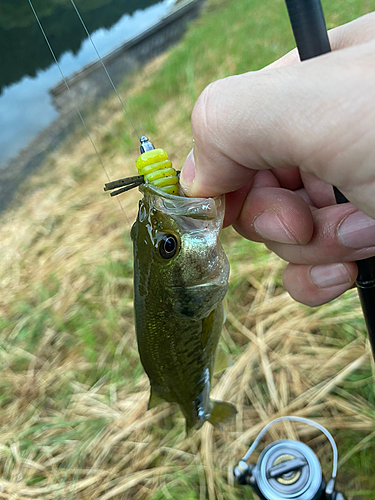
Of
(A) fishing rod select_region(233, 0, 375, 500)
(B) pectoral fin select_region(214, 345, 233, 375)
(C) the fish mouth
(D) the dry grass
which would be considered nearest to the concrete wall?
(D) the dry grass

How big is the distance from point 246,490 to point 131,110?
666 cm

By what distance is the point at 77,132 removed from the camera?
915 centimetres

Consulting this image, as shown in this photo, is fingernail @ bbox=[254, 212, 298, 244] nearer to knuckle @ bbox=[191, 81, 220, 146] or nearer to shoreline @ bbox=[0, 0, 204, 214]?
knuckle @ bbox=[191, 81, 220, 146]

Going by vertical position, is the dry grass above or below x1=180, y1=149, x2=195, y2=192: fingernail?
below

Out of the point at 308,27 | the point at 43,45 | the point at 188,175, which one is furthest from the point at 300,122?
the point at 43,45

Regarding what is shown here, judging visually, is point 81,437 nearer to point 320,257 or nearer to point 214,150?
point 320,257

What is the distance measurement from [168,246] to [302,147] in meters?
0.58

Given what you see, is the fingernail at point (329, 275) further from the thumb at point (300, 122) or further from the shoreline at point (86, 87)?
the shoreline at point (86, 87)

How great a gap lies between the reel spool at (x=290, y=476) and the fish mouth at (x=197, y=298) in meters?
0.81

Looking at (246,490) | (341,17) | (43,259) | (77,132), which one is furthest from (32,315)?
(77,132)

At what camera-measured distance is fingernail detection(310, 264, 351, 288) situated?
5.19ft

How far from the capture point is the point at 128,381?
286 cm

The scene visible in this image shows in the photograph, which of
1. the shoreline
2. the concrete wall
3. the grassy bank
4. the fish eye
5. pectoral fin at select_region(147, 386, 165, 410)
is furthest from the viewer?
the concrete wall

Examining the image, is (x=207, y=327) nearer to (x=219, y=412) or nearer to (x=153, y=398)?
(x=153, y=398)
